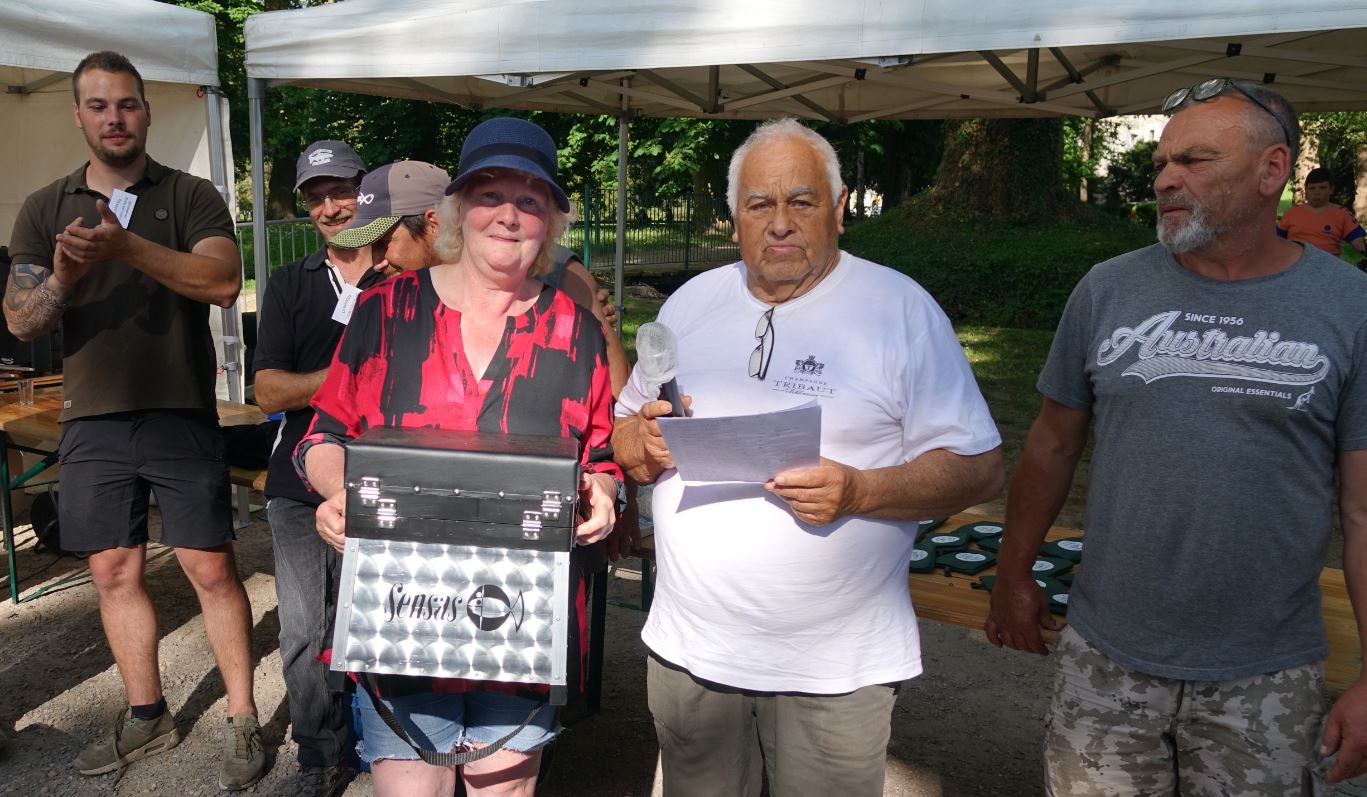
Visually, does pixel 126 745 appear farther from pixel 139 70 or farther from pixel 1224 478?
pixel 1224 478

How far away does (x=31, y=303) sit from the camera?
3252mm

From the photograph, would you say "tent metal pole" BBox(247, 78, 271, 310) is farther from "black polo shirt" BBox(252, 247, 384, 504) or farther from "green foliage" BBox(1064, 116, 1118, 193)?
"green foliage" BBox(1064, 116, 1118, 193)

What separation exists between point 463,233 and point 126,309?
5.92 feet

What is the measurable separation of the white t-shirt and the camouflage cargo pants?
1.19 ft

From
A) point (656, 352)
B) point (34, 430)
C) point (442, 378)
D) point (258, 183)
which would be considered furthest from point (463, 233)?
point (258, 183)

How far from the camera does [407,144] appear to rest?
63.8ft

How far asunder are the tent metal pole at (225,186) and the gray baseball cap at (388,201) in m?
2.28

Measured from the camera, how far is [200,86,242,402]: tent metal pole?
5.39 metres

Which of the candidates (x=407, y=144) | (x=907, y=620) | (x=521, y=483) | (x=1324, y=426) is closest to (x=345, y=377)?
(x=521, y=483)

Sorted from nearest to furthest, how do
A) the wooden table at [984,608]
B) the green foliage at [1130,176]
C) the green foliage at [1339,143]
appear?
the wooden table at [984,608], the green foliage at [1339,143], the green foliage at [1130,176]

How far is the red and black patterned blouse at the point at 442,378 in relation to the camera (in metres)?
2.13

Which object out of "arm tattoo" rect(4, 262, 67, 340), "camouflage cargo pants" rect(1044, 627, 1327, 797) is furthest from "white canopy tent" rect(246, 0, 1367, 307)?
"camouflage cargo pants" rect(1044, 627, 1327, 797)

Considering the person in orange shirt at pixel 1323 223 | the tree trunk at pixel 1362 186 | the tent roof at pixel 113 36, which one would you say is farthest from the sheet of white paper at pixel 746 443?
the tree trunk at pixel 1362 186

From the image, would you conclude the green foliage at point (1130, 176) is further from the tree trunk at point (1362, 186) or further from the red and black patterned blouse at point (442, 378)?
the red and black patterned blouse at point (442, 378)
